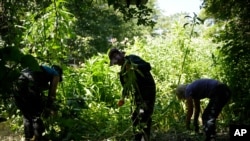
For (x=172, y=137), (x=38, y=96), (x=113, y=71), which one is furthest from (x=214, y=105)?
(x=113, y=71)

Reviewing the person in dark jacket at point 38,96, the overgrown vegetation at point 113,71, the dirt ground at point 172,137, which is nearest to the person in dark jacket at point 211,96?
the dirt ground at point 172,137

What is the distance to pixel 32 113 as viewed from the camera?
4.92 metres

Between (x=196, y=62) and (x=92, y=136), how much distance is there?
3878 mm

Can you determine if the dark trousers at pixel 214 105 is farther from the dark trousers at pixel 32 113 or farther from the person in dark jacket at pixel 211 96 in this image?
the dark trousers at pixel 32 113

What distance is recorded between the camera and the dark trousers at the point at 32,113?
4.58 meters

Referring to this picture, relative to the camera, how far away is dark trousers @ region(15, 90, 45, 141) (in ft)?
15.0

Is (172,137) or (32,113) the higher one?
(32,113)

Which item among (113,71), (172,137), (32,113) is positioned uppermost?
(113,71)

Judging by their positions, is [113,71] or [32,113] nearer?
[32,113]

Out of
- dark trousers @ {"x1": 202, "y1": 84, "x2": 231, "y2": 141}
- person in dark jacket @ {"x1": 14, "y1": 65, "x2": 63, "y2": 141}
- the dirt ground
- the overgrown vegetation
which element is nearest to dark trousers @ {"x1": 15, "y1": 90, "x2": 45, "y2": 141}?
person in dark jacket @ {"x1": 14, "y1": 65, "x2": 63, "y2": 141}

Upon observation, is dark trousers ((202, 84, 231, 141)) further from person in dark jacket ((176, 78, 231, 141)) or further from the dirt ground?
the dirt ground

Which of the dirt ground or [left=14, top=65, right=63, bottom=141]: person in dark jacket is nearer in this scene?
[left=14, top=65, right=63, bottom=141]: person in dark jacket

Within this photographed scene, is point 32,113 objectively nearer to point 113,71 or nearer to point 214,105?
point 214,105

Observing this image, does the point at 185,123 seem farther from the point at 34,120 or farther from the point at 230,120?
the point at 34,120
